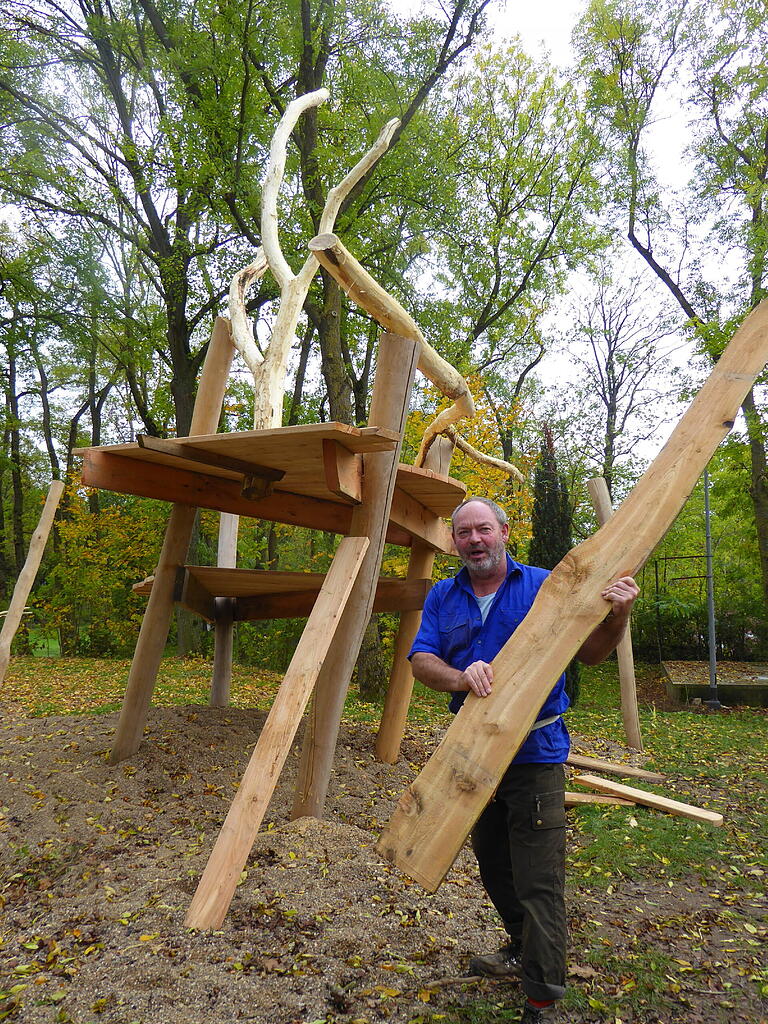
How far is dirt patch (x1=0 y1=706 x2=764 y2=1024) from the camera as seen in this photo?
7.87 feet

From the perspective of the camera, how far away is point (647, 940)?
304 centimetres

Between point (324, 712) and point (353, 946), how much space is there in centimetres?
138

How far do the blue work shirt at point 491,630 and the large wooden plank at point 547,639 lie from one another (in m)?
0.20

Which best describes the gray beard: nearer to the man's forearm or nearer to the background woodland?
the man's forearm

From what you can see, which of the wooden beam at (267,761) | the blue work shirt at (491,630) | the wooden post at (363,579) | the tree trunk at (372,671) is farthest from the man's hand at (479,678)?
the tree trunk at (372,671)

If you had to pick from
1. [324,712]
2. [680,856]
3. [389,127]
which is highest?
[389,127]

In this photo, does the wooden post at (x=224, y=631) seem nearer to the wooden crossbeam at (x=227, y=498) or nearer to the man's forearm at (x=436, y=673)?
the wooden crossbeam at (x=227, y=498)

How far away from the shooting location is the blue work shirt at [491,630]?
2.35 meters

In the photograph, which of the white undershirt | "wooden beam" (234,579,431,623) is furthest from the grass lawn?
"wooden beam" (234,579,431,623)

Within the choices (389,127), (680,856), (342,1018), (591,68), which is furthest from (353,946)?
(591,68)

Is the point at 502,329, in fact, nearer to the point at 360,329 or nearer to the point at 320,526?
the point at 360,329

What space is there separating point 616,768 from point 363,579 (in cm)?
352

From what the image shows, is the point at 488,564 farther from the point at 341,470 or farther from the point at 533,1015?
the point at 533,1015

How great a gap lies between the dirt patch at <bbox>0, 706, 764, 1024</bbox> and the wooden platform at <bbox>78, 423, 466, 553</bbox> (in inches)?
75.6
